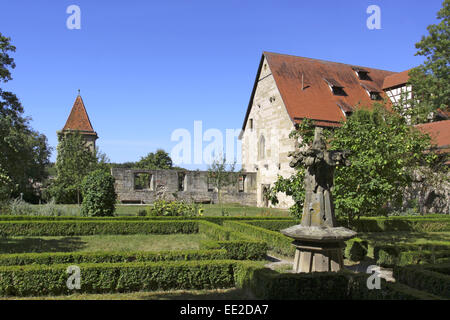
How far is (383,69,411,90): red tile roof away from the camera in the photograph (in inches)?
1242

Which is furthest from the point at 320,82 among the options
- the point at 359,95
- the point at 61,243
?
the point at 61,243

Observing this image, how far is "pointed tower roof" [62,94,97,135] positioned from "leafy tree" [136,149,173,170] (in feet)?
83.7

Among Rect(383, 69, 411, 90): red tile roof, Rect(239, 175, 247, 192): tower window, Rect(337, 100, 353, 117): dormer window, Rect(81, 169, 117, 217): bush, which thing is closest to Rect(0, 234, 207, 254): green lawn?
Rect(81, 169, 117, 217): bush

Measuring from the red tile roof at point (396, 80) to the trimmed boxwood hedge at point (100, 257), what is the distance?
28.3 metres

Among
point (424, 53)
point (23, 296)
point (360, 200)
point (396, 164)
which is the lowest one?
point (23, 296)

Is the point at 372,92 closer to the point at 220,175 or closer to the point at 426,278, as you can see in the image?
the point at 220,175

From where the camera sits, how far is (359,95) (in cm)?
3078

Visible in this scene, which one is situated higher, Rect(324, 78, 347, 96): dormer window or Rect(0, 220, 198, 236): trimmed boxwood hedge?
Rect(324, 78, 347, 96): dormer window

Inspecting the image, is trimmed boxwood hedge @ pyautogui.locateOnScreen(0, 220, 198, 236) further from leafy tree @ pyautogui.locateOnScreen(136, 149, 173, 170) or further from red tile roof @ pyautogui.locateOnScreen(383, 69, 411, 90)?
leafy tree @ pyautogui.locateOnScreen(136, 149, 173, 170)

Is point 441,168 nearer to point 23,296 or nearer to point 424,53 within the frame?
point 424,53

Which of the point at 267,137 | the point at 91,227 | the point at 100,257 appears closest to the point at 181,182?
the point at 267,137

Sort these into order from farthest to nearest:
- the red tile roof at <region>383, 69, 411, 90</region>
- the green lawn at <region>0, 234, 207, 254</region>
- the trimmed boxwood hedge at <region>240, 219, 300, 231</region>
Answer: the red tile roof at <region>383, 69, 411, 90</region>, the trimmed boxwood hedge at <region>240, 219, 300, 231</region>, the green lawn at <region>0, 234, 207, 254</region>

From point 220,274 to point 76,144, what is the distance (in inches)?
867
